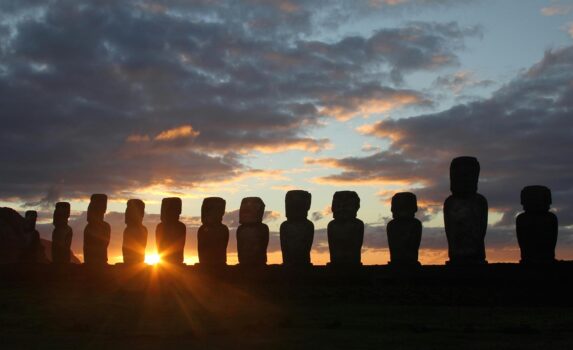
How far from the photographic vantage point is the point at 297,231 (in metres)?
17.0

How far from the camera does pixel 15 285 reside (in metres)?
19.7

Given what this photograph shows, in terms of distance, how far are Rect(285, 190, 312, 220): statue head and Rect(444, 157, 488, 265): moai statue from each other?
11.5ft

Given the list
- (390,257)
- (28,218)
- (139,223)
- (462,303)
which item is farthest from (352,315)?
(28,218)

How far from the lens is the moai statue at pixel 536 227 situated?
564 inches

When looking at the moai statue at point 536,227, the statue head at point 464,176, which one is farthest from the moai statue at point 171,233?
the moai statue at point 536,227

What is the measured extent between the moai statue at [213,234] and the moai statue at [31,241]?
7.84 m

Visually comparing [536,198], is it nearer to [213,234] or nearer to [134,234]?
[213,234]

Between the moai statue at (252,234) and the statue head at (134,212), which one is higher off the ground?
the statue head at (134,212)

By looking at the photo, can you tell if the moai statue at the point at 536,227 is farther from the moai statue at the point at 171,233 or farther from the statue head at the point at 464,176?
the moai statue at the point at 171,233

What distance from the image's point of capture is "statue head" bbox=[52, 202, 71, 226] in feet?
72.8

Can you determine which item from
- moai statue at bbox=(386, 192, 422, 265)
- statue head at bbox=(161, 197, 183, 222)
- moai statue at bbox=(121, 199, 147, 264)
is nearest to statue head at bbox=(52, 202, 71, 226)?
moai statue at bbox=(121, 199, 147, 264)

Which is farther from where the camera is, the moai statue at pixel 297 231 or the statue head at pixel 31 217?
the statue head at pixel 31 217

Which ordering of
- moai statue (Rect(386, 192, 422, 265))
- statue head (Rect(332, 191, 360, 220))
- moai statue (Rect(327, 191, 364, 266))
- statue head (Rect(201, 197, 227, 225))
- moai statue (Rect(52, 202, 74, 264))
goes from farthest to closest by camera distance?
moai statue (Rect(52, 202, 74, 264)) < statue head (Rect(201, 197, 227, 225)) < statue head (Rect(332, 191, 360, 220)) < moai statue (Rect(327, 191, 364, 266)) < moai statue (Rect(386, 192, 422, 265))

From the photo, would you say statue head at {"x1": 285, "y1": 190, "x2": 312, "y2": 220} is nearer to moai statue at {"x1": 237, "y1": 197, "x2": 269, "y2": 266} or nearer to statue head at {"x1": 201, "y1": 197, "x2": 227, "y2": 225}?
moai statue at {"x1": 237, "y1": 197, "x2": 269, "y2": 266}
